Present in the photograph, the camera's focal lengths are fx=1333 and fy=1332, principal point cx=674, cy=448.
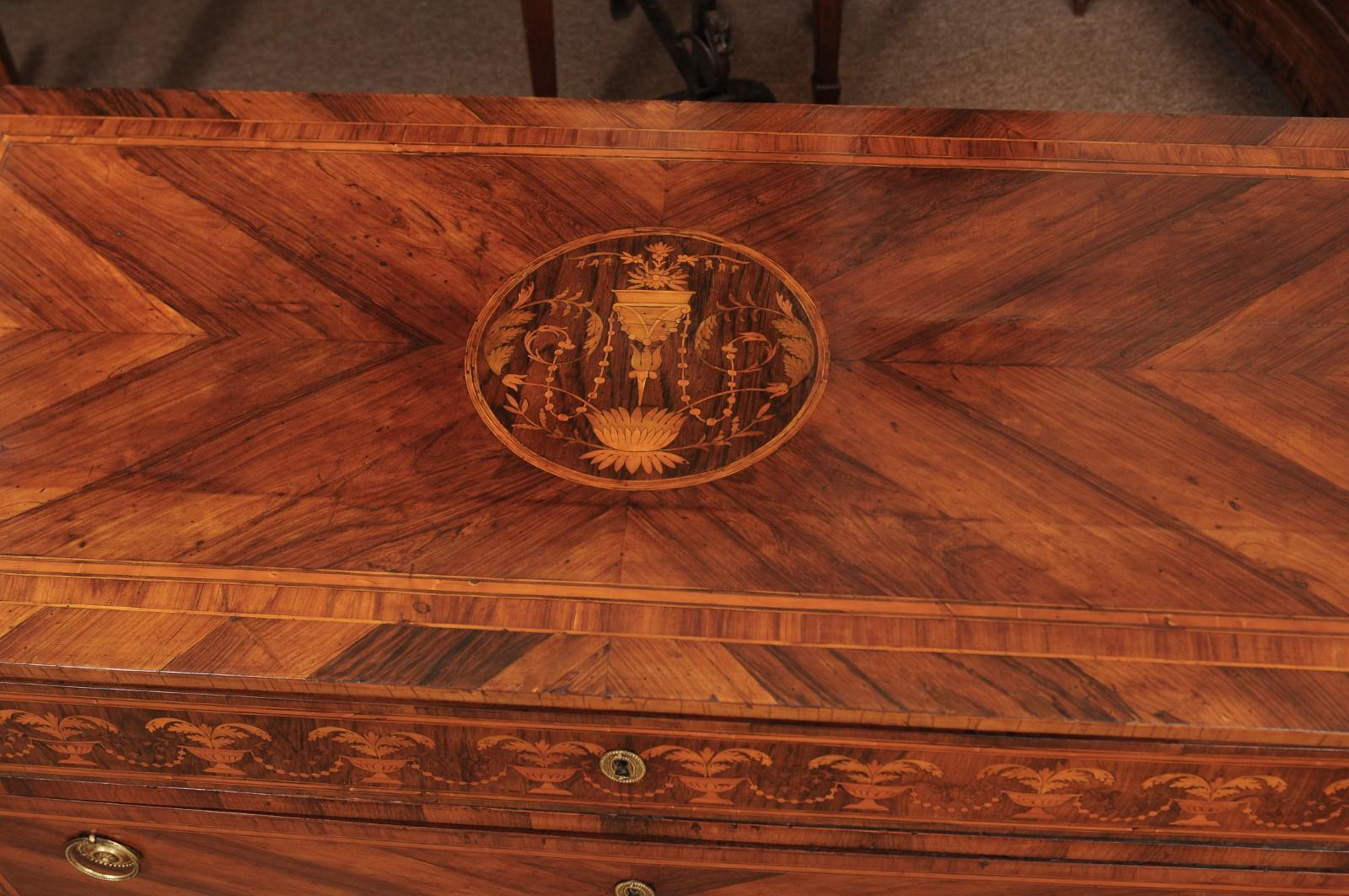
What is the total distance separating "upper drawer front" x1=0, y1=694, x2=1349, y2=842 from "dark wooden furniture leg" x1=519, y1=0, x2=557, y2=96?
1085 mm

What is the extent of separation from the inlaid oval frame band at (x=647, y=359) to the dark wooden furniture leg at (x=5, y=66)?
1.23 metres

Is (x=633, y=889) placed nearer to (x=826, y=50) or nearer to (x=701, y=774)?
(x=701, y=774)

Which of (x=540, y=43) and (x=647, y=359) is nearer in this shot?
(x=647, y=359)

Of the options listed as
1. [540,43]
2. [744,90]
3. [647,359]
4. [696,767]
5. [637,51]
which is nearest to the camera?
[696,767]

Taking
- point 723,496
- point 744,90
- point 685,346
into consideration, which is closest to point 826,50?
point 744,90

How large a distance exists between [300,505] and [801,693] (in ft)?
1.33

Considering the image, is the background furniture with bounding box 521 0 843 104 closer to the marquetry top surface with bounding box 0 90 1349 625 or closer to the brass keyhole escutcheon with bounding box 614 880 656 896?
the marquetry top surface with bounding box 0 90 1349 625

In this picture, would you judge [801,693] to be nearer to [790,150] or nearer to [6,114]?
[790,150]

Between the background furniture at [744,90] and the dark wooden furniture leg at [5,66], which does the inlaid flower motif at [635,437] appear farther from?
the dark wooden furniture leg at [5,66]

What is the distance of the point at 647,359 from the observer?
1.09m

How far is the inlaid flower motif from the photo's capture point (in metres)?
1.04

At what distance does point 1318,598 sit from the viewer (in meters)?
0.95

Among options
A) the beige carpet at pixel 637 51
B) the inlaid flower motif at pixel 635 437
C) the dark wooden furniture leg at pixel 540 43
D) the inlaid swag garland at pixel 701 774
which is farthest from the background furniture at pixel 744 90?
the inlaid swag garland at pixel 701 774

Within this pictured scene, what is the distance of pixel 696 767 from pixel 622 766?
0.18ft
